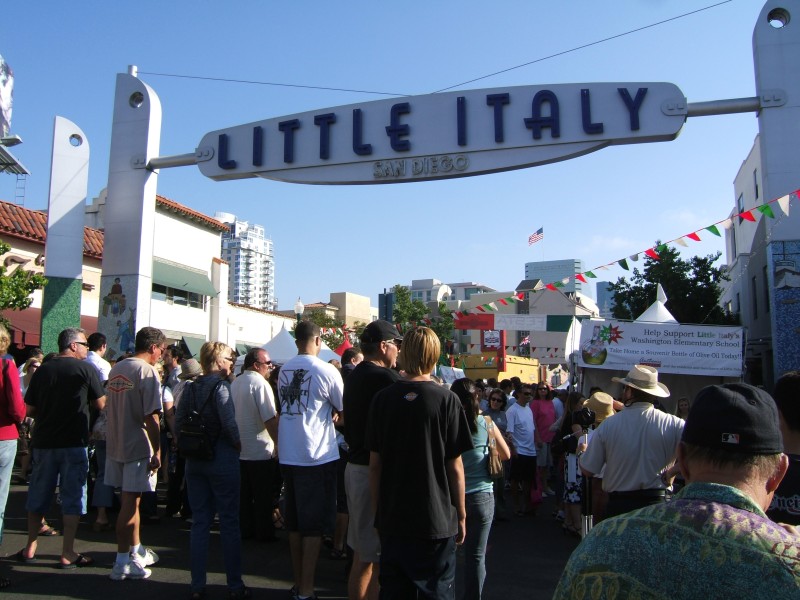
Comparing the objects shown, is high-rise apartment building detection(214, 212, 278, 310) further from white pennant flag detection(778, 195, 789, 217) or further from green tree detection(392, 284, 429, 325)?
white pennant flag detection(778, 195, 789, 217)

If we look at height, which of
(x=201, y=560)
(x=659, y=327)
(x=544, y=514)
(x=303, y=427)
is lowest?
(x=544, y=514)

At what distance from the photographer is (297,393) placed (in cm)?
516

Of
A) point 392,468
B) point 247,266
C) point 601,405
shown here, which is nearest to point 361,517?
point 392,468

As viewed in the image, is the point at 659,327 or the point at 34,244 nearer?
the point at 659,327

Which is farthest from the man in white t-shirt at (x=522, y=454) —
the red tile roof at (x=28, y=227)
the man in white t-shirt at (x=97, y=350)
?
the red tile roof at (x=28, y=227)

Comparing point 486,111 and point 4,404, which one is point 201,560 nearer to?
point 4,404

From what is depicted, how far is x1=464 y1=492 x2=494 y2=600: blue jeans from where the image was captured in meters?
4.65

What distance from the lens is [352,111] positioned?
9.84m

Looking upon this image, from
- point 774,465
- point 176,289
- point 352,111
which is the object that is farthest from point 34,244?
point 774,465

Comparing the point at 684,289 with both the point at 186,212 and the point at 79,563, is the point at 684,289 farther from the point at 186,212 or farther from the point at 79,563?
the point at 79,563

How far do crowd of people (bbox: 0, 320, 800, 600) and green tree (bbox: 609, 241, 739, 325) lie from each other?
2293 centimetres

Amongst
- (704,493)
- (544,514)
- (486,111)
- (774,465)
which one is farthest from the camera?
(544,514)

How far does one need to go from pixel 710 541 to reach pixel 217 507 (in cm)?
449

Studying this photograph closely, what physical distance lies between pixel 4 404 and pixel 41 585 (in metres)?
1.42
